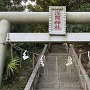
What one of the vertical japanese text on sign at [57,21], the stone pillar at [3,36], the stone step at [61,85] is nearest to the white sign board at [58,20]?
the vertical japanese text on sign at [57,21]

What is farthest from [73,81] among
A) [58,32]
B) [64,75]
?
[58,32]

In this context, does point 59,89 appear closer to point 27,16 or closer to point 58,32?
point 58,32

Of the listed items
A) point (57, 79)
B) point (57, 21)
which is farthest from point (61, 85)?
point (57, 21)

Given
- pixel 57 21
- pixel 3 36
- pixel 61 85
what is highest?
pixel 57 21

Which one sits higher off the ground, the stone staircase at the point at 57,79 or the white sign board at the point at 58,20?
the white sign board at the point at 58,20

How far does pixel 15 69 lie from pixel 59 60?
4949mm

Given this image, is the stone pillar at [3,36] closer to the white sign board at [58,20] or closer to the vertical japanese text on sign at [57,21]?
the white sign board at [58,20]

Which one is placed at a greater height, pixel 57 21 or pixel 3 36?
pixel 57 21

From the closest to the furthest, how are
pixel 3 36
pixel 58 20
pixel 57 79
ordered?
pixel 58 20, pixel 3 36, pixel 57 79

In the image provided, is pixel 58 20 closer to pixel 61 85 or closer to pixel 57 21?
pixel 57 21

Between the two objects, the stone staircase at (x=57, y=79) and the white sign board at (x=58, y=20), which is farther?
the white sign board at (x=58, y=20)

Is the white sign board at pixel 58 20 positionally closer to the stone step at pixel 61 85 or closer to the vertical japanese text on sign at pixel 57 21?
the vertical japanese text on sign at pixel 57 21

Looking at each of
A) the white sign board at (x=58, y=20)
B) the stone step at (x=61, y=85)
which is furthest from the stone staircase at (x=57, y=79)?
the white sign board at (x=58, y=20)

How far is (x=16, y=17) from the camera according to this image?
13.2 meters
